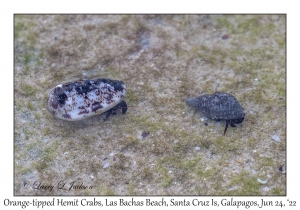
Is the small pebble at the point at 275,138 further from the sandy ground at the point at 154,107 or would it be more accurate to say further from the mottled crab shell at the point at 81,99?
the mottled crab shell at the point at 81,99

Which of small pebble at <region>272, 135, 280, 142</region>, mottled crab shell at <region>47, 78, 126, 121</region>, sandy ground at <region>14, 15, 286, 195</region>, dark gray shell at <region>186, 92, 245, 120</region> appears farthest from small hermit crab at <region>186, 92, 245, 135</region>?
mottled crab shell at <region>47, 78, 126, 121</region>

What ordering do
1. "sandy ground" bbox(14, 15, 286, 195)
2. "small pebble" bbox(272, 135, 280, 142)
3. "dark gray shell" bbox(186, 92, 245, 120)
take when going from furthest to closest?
1. "dark gray shell" bbox(186, 92, 245, 120)
2. "small pebble" bbox(272, 135, 280, 142)
3. "sandy ground" bbox(14, 15, 286, 195)

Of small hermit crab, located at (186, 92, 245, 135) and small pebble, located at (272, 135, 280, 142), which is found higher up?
small hermit crab, located at (186, 92, 245, 135)

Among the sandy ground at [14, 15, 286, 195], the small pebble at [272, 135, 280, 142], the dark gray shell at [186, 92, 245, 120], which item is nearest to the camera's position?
the sandy ground at [14, 15, 286, 195]

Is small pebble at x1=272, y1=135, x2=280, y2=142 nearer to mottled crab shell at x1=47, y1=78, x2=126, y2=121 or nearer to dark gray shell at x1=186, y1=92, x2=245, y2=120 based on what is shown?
dark gray shell at x1=186, y1=92, x2=245, y2=120

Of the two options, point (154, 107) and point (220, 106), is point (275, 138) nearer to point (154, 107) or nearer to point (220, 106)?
point (220, 106)

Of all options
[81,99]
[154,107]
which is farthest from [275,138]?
[81,99]
